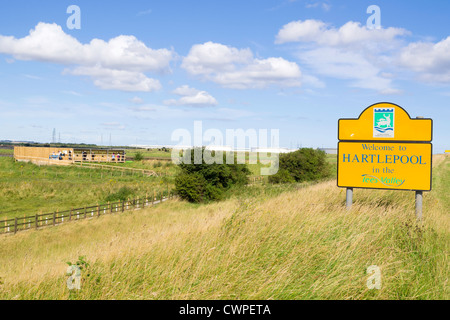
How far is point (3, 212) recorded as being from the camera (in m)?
31.9

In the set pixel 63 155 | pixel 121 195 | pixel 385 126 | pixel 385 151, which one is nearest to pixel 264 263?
pixel 385 151

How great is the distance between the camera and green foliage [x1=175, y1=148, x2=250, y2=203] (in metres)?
40.1

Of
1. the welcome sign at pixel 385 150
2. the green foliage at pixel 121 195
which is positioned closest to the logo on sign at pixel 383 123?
the welcome sign at pixel 385 150

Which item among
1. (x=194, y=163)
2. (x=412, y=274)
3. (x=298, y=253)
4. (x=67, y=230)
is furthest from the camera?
(x=194, y=163)

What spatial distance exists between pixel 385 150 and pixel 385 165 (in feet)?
1.53

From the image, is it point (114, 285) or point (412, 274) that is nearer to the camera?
point (114, 285)

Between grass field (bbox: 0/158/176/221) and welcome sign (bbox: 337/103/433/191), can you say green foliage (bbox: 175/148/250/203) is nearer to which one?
grass field (bbox: 0/158/176/221)

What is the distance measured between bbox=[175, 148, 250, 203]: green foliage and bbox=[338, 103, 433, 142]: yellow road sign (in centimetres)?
2994

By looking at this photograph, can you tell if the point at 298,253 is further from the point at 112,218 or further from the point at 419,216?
the point at 112,218

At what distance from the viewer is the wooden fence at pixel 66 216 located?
961 inches

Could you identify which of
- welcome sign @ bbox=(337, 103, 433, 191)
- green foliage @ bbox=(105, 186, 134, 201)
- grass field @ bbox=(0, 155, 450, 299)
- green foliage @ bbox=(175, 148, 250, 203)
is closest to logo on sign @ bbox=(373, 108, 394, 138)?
welcome sign @ bbox=(337, 103, 433, 191)

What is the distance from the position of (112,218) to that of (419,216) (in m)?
24.6
